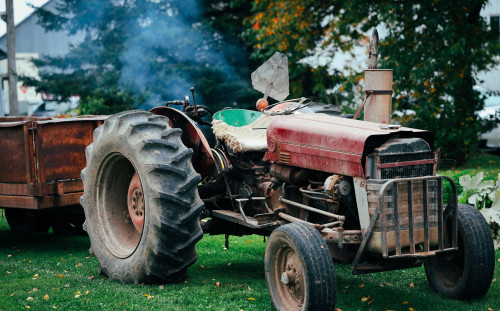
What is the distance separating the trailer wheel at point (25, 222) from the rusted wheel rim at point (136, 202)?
2983mm

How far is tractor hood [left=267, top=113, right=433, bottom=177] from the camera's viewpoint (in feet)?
15.1

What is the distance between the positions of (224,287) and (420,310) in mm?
1665

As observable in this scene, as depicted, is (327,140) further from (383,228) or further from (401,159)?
(383,228)

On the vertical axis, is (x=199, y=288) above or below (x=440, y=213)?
below

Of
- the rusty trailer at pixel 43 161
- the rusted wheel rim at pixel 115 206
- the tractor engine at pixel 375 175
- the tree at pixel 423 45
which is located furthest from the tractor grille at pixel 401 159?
the tree at pixel 423 45

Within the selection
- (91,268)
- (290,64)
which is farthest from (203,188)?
(290,64)

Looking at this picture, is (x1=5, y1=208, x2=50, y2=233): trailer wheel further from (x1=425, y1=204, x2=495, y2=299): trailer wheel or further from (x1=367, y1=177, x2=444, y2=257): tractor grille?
(x1=425, y1=204, x2=495, y2=299): trailer wheel

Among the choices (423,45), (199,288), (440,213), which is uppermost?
(423,45)

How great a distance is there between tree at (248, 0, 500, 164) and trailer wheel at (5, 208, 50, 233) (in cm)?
757

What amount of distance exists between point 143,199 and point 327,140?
1756mm

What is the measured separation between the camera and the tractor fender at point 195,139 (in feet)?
19.4

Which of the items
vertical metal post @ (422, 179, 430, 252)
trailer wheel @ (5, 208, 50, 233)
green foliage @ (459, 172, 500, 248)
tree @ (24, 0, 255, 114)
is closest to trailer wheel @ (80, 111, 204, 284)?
vertical metal post @ (422, 179, 430, 252)

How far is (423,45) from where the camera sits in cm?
1288

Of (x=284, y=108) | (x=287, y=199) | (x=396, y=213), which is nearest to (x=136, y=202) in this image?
(x=287, y=199)
